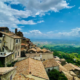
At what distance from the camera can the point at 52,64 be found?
3195 centimetres

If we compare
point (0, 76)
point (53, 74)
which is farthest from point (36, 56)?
point (0, 76)

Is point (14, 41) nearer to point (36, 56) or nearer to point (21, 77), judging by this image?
point (36, 56)

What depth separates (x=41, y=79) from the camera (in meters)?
17.0

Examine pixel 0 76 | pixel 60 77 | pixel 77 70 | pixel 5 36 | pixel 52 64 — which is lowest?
pixel 77 70

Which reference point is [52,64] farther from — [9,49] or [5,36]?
[5,36]

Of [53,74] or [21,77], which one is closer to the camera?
[21,77]

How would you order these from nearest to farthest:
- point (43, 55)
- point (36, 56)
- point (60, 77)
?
point (60, 77) < point (36, 56) < point (43, 55)

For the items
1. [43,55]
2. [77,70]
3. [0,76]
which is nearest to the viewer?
[0,76]

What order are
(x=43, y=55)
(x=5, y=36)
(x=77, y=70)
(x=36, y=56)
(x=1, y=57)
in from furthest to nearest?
1. (x=77, y=70)
2. (x=43, y=55)
3. (x=36, y=56)
4. (x=5, y=36)
5. (x=1, y=57)

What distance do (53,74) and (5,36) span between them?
23.4 m

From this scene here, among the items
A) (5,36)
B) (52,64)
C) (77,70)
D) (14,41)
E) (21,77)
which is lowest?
(77,70)

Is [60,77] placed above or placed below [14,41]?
below

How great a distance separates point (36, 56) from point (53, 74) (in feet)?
32.3

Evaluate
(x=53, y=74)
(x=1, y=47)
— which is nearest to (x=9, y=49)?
(x=1, y=47)
